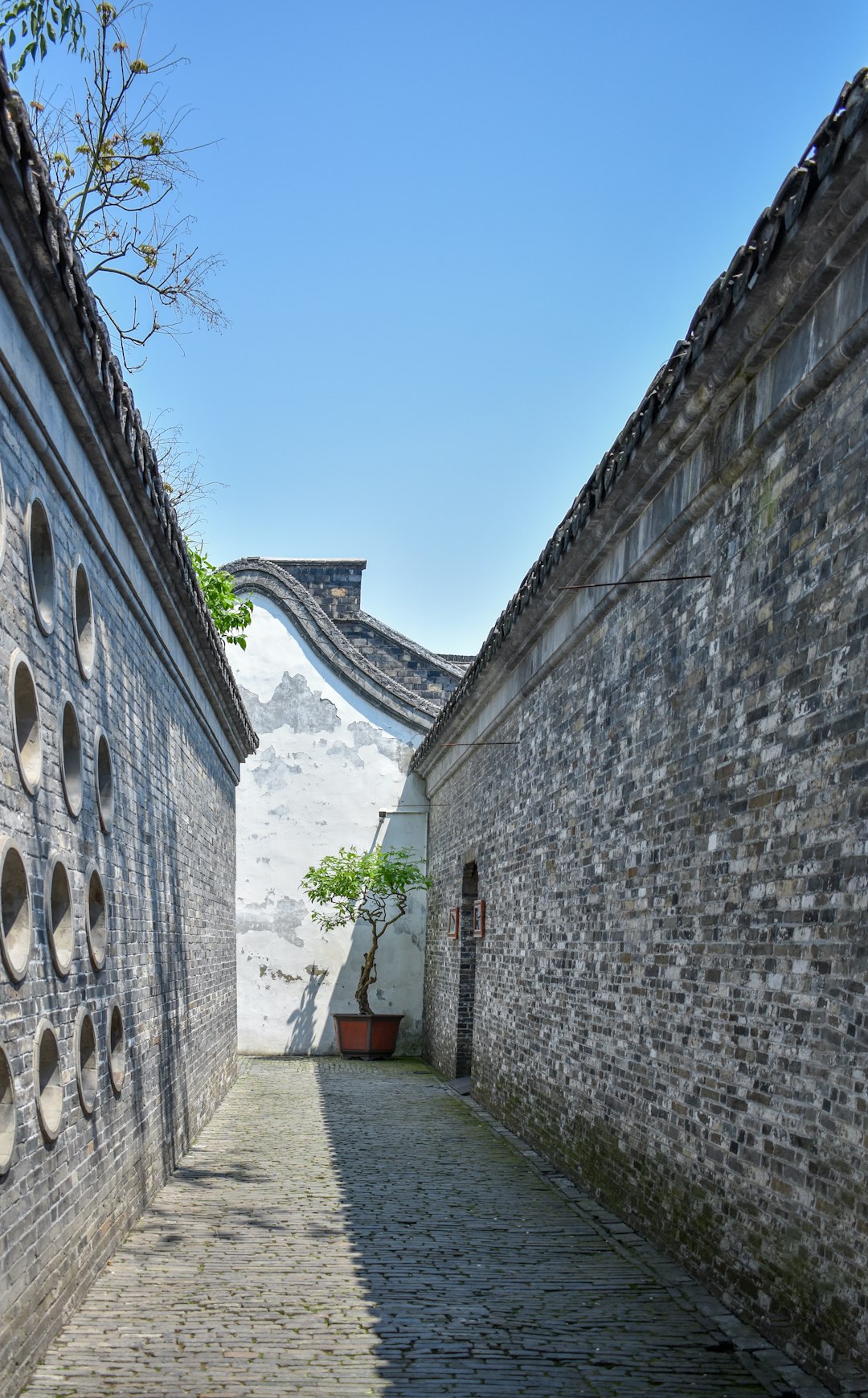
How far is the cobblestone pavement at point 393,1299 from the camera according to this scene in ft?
15.0

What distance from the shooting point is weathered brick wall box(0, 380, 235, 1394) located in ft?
14.4

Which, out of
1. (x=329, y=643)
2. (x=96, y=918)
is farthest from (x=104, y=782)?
(x=329, y=643)

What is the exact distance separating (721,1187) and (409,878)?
12480 millimetres

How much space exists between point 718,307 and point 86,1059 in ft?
13.9

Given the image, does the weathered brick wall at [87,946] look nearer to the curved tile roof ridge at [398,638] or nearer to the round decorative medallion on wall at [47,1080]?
the round decorative medallion on wall at [47,1080]

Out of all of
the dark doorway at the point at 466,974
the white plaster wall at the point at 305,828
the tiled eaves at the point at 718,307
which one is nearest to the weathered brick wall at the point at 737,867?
the tiled eaves at the point at 718,307

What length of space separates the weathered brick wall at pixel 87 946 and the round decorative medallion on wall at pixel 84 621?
0.07 m

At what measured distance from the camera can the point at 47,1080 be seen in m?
4.86

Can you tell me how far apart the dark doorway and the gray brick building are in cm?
589

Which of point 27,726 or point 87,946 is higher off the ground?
point 27,726

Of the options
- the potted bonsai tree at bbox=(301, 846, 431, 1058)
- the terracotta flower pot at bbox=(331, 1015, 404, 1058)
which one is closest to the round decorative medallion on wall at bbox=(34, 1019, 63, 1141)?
the potted bonsai tree at bbox=(301, 846, 431, 1058)

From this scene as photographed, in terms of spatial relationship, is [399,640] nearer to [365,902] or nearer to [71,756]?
[365,902]

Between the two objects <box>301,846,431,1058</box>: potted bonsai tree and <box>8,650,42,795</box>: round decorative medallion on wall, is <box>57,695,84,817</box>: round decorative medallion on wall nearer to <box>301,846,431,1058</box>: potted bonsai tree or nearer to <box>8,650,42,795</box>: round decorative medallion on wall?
<box>8,650,42,795</box>: round decorative medallion on wall

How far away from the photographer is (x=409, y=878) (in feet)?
58.6
